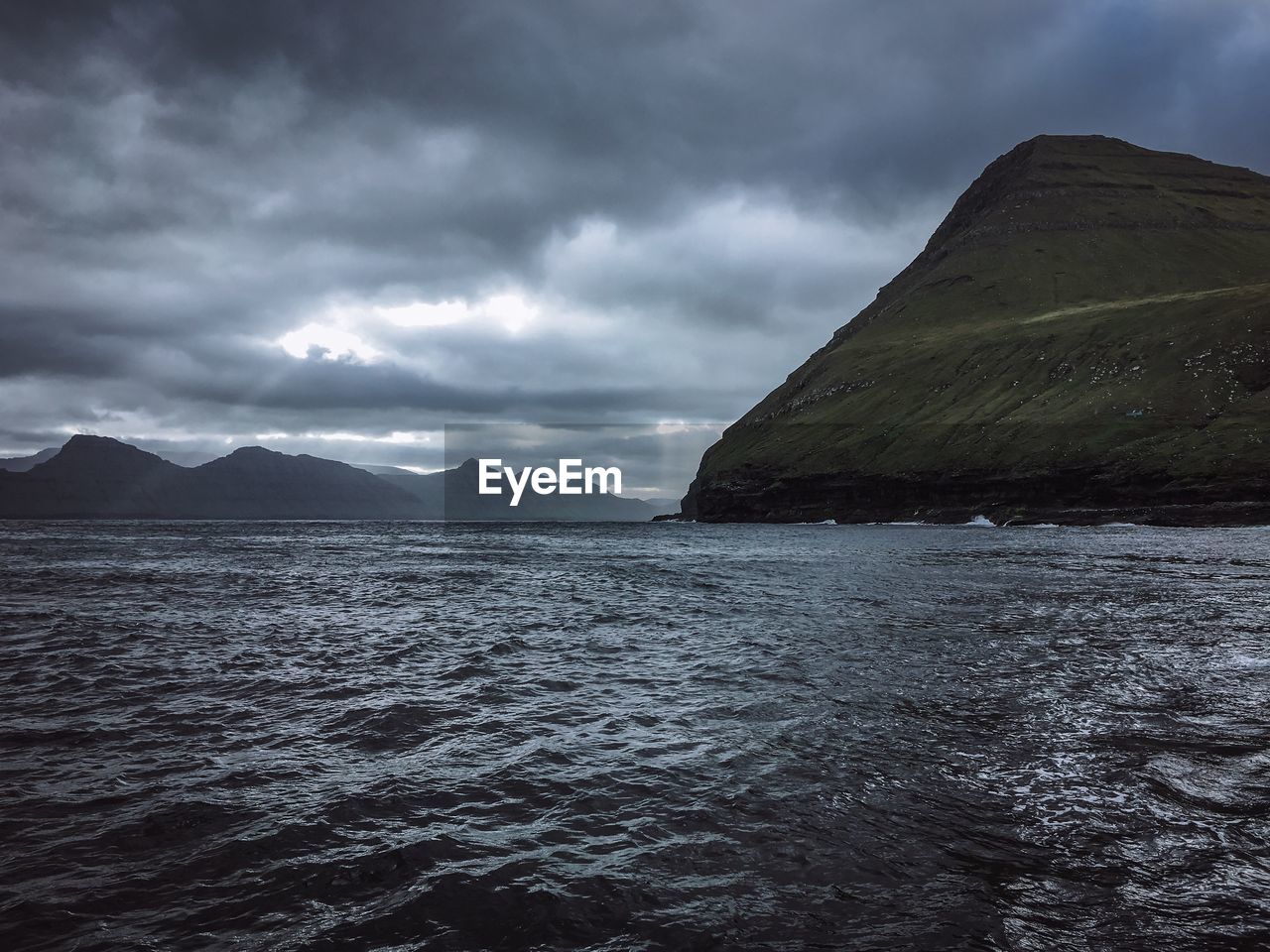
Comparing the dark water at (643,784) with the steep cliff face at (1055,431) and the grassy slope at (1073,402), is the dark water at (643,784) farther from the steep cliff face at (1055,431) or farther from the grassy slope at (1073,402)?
the grassy slope at (1073,402)

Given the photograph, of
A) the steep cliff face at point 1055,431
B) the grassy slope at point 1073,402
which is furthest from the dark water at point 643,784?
the grassy slope at point 1073,402

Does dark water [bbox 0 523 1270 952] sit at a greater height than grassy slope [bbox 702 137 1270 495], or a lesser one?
lesser

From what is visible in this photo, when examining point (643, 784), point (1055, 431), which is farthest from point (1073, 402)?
point (643, 784)

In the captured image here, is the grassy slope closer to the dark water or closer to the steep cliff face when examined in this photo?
the steep cliff face

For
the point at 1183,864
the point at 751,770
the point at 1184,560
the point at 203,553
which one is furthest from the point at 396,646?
the point at 203,553

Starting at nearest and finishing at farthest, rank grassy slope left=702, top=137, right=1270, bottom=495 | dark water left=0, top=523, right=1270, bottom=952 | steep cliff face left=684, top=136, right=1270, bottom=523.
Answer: dark water left=0, top=523, right=1270, bottom=952, steep cliff face left=684, top=136, right=1270, bottom=523, grassy slope left=702, top=137, right=1270, bottom=495

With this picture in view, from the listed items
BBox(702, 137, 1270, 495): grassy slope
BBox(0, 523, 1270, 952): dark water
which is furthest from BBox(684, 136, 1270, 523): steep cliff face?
BBox(0, 523, 1270, 952): dark water

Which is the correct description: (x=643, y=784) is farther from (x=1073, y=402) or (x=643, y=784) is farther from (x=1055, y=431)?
(x=1073, y=402)

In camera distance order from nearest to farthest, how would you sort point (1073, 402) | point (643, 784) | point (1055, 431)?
1. point (643, 784)
2. point (1055, 431)
3. point (1073, 402)

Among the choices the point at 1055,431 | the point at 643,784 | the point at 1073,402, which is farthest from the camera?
the point at 1073,402
